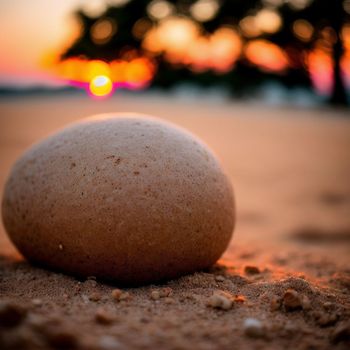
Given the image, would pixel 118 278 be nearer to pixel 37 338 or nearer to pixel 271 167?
pixel 37 338

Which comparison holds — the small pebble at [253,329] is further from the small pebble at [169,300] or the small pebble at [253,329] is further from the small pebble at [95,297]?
the small pebble at [95,297]

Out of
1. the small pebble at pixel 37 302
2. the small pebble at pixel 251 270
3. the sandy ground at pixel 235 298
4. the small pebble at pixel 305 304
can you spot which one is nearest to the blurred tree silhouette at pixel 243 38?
the sandy ground at pixel 235 298

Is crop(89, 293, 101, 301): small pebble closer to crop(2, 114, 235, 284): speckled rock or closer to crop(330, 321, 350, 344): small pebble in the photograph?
crop(2, 114, 235, 284): speckled rock

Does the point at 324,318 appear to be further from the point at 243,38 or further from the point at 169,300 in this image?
the point at 243,38

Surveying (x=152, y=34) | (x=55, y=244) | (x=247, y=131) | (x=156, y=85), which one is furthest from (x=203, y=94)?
(x=55, y=244)

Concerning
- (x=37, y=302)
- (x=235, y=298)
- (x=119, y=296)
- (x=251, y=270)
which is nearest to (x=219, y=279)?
(x=235, y=298)

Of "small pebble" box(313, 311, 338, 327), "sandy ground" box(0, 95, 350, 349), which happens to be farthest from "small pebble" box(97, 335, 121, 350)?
"small pebble" box(313, 311, 338, 327)
